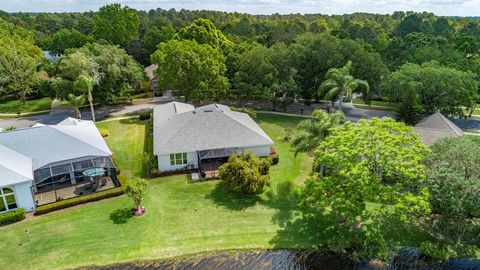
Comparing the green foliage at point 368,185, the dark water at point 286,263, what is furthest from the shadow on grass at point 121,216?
the green foliage at point 368,185

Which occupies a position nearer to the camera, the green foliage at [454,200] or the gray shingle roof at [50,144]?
the green foliage at [454,200]

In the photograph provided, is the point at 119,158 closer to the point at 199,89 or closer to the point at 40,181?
the point at 40,181

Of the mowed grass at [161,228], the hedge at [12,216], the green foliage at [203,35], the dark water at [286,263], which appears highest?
the green foliage at [203,35]

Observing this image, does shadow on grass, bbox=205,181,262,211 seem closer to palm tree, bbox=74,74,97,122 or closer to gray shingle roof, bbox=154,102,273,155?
gray shingle roof, bbox=154,102,273,155

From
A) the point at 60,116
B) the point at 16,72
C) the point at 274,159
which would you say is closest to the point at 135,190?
the point at 274,159

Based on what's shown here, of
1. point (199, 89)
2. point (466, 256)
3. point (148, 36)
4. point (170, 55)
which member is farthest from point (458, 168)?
point (148, 36)

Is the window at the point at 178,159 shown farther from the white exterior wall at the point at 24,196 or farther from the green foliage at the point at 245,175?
the white exterior wall at the point at 24,196
